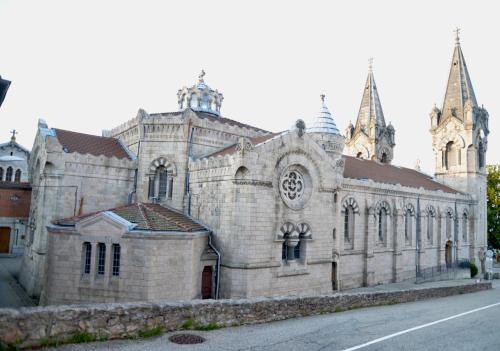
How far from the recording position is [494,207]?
176 feet

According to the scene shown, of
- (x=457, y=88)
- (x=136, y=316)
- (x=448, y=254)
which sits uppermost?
(x=457, y=88)

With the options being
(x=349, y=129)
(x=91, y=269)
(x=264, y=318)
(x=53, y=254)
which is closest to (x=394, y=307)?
(x=264, y=318)

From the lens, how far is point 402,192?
34.9 meters

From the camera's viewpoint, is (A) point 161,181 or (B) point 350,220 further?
(B) point 350,220

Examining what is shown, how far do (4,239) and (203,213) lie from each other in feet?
86.7

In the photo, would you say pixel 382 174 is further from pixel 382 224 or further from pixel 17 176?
pixel 17 176

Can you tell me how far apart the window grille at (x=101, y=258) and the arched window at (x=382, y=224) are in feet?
77.0

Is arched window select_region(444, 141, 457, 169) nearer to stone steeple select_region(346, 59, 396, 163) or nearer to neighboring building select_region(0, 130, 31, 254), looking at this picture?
stone steeple select_region(346, 59, 396, 163)

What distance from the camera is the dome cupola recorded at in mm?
31922

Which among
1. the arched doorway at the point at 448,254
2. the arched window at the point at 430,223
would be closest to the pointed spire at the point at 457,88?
the arched window at the point at 430,223

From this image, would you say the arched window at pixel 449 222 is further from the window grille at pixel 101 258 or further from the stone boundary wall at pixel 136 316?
the window grille at pixel 101 258

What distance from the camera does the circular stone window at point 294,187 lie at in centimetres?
2273

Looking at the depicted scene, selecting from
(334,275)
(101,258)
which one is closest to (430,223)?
(334,275)

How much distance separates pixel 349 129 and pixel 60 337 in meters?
47.1
